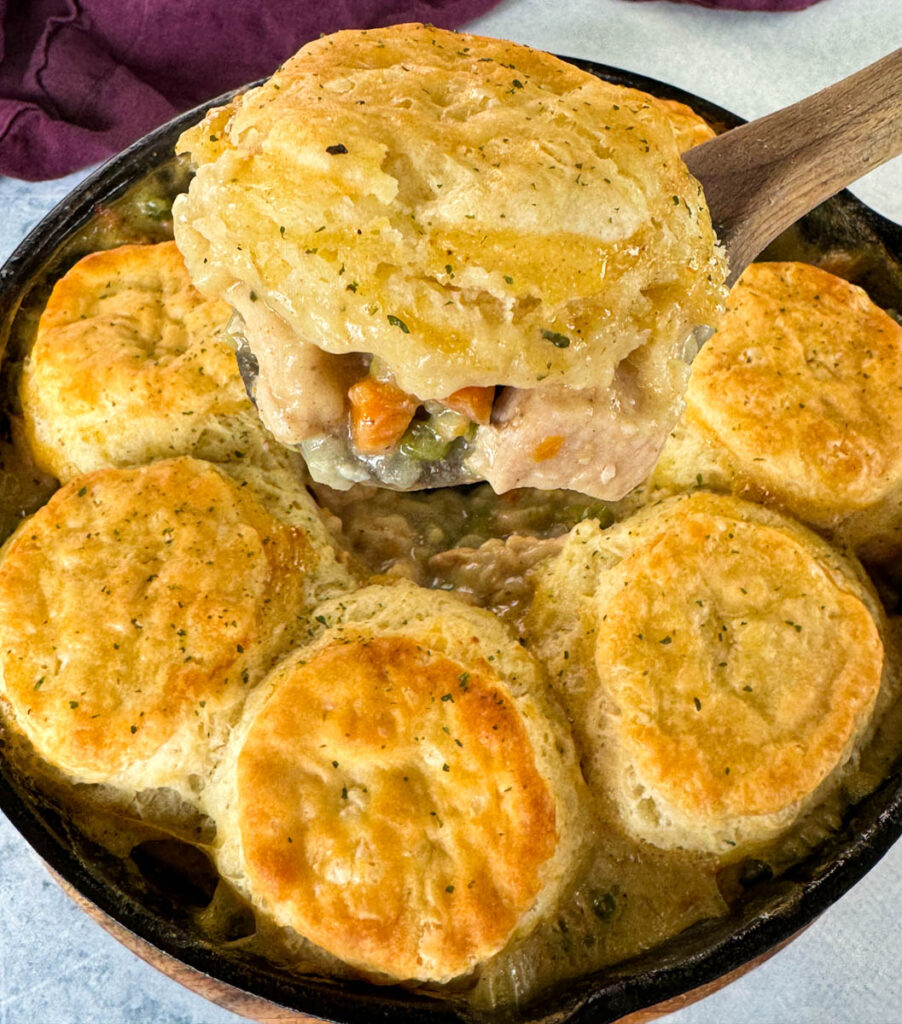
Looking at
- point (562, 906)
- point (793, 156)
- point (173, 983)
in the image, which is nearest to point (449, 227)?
point (793, 156)

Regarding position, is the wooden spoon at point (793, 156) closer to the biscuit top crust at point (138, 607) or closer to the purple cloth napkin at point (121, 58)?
the biscuit top crust at point (138, 607)

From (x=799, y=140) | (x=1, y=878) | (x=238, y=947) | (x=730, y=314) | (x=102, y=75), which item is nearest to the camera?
(x=238, y=947)

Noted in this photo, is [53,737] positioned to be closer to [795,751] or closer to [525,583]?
[525,583]

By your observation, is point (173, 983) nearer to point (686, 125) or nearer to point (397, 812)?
point (397, 812)

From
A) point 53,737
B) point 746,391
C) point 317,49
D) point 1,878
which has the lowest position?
point 1,878

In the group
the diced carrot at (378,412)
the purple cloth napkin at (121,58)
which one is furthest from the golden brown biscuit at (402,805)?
the purple cloth napkin at (121,58)

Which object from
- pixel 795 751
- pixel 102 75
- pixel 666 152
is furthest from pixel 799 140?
pixel 102 75
